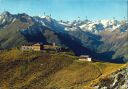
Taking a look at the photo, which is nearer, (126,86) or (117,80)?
(126,86)

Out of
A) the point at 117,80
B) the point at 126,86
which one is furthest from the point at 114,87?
the point at 126,86

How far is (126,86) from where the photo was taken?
173 metres

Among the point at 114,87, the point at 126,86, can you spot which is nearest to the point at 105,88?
the point at 114,87

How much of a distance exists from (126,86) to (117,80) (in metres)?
23.9

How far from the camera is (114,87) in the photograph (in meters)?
193

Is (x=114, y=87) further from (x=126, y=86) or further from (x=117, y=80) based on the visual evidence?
(x=126, y=86)

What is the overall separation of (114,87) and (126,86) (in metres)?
19.7

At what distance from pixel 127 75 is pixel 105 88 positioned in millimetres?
14536

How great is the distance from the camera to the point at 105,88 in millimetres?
197875

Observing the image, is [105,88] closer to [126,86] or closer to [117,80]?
[117,80]

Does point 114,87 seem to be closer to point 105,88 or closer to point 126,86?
point 105,88

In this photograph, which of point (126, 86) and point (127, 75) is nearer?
point (126, 86)

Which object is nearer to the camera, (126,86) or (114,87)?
(126,86)
